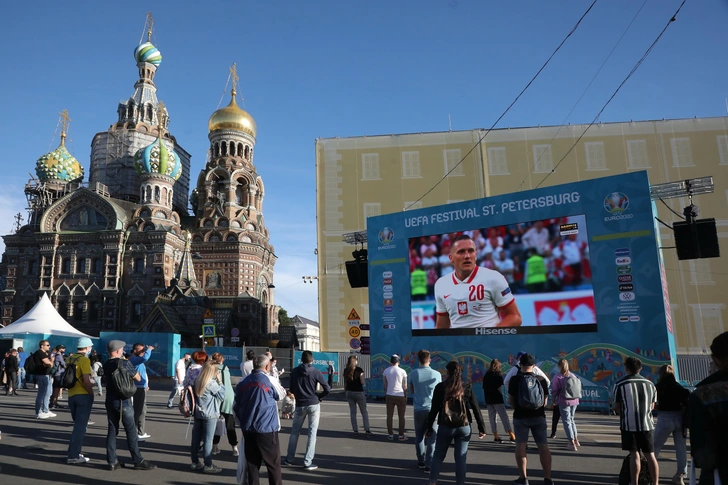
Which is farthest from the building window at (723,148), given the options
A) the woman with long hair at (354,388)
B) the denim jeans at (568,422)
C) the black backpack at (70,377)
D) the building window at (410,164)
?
the black backpack at (70,377)

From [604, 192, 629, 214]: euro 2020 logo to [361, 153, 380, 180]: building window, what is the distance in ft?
52.6

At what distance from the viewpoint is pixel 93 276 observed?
1774 inches

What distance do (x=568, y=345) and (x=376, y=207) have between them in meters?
15.9

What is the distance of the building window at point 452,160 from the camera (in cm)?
2991

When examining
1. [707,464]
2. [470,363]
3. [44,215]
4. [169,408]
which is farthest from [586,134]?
[44,215]

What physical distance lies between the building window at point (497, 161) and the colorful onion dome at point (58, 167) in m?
42.4

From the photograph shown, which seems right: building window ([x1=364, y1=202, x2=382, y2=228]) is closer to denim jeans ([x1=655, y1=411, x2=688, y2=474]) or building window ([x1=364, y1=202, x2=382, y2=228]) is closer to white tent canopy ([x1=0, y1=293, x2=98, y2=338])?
white tent canopy ([x1=0, y1=293, x2=98, y2=338])

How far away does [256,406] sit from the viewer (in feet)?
19.2

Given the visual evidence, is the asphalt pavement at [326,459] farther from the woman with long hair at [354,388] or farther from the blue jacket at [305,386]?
the blue jacket at [305,386]


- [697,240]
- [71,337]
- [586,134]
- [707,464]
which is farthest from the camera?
[586,134]

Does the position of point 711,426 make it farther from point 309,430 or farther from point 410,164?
point 410,164

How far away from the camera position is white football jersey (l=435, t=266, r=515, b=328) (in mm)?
16812

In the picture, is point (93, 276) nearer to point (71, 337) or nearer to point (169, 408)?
point (71, 337)

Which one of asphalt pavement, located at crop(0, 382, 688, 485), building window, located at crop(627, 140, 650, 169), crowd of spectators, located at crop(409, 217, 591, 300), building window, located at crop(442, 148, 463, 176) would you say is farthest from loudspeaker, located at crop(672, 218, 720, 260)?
building window, located at crop(442, 148, 463, 176)
